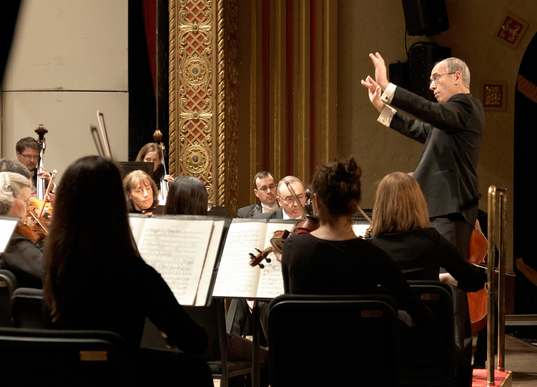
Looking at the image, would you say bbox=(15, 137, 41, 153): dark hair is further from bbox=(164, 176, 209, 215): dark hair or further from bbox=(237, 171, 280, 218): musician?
bbox=(164, 176, 209, 215): dark hair

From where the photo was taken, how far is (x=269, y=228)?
8.21ft

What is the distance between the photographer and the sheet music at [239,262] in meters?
2.36

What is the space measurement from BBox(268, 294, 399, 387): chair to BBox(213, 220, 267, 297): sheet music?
59cm

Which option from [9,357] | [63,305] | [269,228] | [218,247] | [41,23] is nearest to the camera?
[9,357]

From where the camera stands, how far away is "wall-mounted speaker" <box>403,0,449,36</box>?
5391mm

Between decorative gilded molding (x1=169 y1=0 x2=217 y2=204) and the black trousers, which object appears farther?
decorative gilded molding (x1=169 y1=0 x2=217 y2=204)

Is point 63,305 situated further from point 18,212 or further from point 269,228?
point 18,212

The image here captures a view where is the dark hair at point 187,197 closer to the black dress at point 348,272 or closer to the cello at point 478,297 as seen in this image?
the black dress at point 348,272

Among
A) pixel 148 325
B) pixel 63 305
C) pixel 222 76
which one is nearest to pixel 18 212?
pixel 148 325

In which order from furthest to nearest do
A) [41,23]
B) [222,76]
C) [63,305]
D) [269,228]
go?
[41,23]
[222,76]
[269,228]
[63,305]

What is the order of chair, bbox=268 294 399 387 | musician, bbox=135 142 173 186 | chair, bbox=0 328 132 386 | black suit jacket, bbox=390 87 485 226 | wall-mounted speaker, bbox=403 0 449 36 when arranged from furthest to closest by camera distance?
wall-mounted speaker, bbox=403 0 449 36, musician, bbox=135 142 173 186, black suit jacket, bbox=390 87 485 226, chair, bbox=268 294 399 387, chair, bbox=0 328 132 386

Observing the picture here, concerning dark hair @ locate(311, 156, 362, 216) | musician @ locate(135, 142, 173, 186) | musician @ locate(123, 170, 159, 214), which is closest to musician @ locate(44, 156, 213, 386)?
dark hair @ locate(311, 156, 362, 216)

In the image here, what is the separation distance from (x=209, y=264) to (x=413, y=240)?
74 centimetres

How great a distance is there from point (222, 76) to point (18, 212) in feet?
9.78
